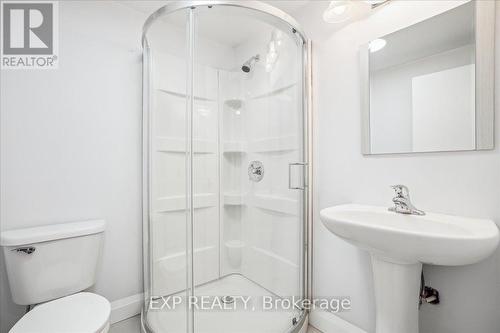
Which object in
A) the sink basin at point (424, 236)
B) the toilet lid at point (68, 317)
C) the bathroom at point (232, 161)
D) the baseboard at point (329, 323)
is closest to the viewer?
the sink basin at point (424, 236)

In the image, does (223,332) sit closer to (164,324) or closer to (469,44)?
(164,324)

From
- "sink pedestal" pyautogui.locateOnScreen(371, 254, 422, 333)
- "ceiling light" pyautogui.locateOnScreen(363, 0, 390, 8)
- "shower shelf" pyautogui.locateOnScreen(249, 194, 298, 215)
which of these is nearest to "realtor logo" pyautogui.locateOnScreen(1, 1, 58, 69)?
"shower shelf" pyautogui.locateOnScreen(249, 194, 298, 215)

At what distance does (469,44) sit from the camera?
1020mm

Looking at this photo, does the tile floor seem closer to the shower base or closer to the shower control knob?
the shower base

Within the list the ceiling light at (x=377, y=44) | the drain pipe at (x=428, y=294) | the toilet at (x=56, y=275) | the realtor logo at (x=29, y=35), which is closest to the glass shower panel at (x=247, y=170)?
the ceiling light at (x=377, y=44)

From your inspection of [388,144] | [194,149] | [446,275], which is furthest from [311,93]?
[446,275]

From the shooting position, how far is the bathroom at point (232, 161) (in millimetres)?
1095

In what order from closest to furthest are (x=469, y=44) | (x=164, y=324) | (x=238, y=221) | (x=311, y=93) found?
(x=469, y=44), (x=164, y=324), (x=238, y=221), (x=311, y=93)

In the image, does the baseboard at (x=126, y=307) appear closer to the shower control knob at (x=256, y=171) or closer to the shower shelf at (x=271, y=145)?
the shower control knob at (x=256, y=171)

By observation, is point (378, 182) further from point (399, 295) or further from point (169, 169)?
point (169, 169)

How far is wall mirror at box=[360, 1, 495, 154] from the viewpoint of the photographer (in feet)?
3.25

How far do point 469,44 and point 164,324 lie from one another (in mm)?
2101

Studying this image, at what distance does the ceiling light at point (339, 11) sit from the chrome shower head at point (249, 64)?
0.47 meters

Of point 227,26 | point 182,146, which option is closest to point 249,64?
point 227,26
